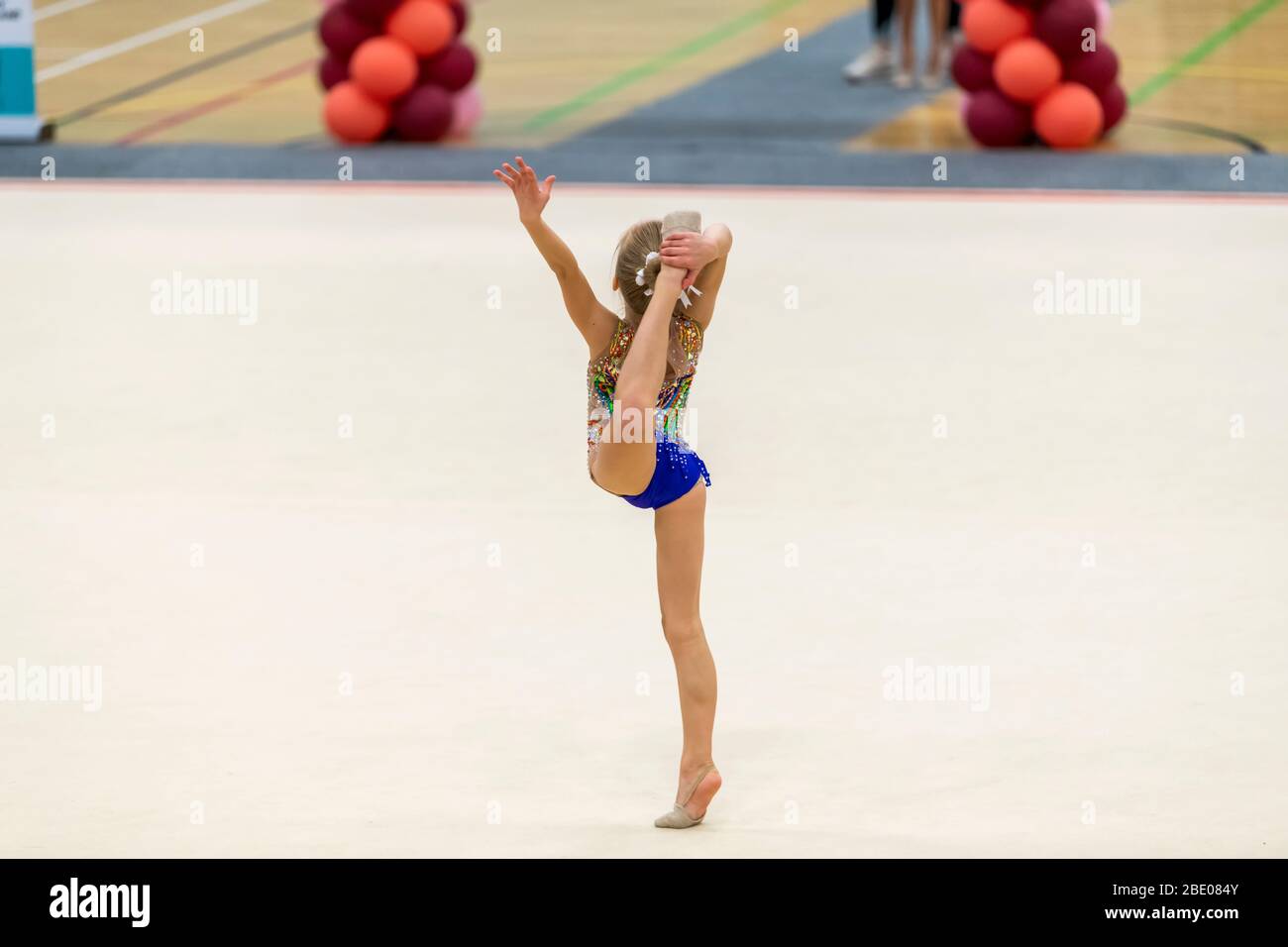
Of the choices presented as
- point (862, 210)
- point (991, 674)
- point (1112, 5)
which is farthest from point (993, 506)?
point (1112, 5)

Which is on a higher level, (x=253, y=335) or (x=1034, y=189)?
(x=1034, y=189)

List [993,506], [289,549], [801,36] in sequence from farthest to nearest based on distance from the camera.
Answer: [801,36]
[993,506]
[289,549]

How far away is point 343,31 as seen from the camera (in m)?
11.9

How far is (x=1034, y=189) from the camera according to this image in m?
11.2

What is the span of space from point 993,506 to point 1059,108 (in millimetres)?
5834

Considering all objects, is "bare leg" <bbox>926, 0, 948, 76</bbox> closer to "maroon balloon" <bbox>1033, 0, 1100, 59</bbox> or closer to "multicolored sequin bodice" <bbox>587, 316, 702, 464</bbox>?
"maroon balloon" <bbox>1033, 0, 1100, 59</bbox>

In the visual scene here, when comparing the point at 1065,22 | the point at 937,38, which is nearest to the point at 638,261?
the point at 1065,22

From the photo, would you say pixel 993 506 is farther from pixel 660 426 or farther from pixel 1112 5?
pixel 1112 5

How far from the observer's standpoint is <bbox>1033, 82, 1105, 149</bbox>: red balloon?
37.5ft

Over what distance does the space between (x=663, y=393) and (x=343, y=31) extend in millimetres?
8730

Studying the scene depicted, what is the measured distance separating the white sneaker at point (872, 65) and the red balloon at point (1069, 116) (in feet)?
8.27

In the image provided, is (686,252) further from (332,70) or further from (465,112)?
(465,112)

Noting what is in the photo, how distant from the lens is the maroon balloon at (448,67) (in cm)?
1216

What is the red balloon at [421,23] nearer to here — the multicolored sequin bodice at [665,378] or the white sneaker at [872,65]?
the white sneaker at [872,65]
